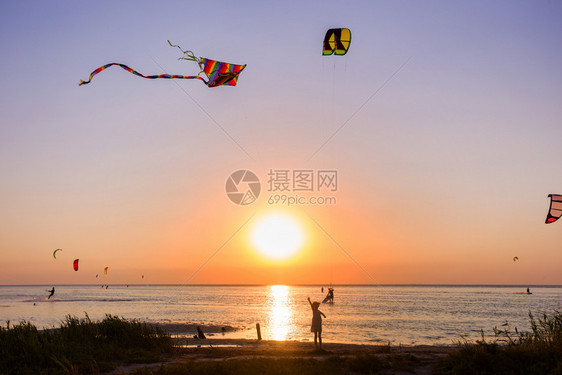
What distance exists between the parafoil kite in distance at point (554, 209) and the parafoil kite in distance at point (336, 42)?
1084 cm

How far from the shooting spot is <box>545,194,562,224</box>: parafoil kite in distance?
1986 centimetres

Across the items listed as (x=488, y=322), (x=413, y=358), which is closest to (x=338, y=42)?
(x=413, y=358)

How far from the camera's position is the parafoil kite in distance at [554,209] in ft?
65.2

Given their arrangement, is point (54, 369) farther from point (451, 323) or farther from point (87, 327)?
point (451, 323)

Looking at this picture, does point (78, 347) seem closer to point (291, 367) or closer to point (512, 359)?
point (291, 367)

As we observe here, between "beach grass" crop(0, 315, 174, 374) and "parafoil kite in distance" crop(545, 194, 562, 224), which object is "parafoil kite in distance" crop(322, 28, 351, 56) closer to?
"parafoil kite in distance" crop(545, 194, 562, 224)

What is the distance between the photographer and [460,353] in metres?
15.2

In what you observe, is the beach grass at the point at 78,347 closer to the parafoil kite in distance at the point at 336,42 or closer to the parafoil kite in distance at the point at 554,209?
the parafoil kite in distance at the point at 336,42

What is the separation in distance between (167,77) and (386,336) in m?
28.2

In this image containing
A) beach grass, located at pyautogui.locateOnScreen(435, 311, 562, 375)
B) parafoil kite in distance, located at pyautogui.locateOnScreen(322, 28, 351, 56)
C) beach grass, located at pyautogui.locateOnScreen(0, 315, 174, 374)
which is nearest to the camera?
beach grass, located at pyautogui.locateOnScreen(435, 311, 562, 375)

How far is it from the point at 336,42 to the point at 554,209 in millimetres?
11768

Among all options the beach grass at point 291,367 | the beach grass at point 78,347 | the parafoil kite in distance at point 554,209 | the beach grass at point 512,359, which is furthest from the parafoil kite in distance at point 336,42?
the beach grass at point 78,347

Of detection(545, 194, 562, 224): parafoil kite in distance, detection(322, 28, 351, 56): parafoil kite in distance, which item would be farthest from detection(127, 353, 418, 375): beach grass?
detection(322, 28, 351, 56): parafoil kite in distance

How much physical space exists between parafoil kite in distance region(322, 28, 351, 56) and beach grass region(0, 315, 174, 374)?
1445 cm
